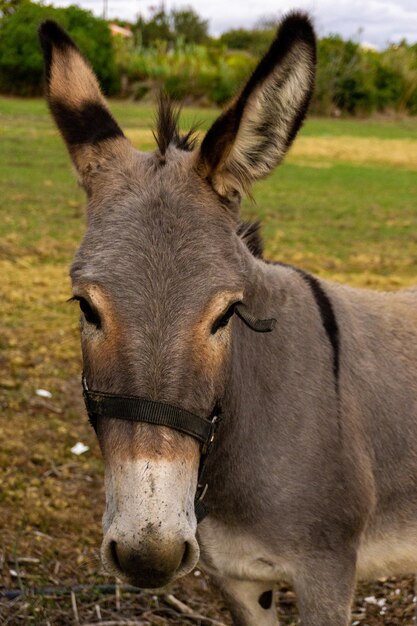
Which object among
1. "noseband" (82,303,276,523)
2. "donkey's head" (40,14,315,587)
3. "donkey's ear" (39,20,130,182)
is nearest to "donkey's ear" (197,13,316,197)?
"donkey's head" (40,14,315,587)

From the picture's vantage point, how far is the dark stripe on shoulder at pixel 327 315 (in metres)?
3.22

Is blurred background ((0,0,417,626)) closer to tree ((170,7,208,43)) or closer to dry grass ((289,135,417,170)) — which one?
dry grass ((289,135,417,170))

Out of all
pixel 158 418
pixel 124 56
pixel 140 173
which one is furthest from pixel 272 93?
pixel 124 56

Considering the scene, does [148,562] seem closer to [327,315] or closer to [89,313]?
[89,313]

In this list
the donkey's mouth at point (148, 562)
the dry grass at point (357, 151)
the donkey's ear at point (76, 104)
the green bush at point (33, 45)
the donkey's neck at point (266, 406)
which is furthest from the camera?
the green bush at point (33, 45)

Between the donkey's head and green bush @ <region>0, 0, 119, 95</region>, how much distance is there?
1076 inches

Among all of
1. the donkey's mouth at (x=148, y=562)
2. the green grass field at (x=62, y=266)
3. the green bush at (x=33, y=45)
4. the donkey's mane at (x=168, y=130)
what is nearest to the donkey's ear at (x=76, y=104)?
the donkey's mane at (x=168, y=130)

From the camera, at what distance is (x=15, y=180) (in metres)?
14.5

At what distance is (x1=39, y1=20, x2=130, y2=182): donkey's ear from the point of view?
280 centimetres

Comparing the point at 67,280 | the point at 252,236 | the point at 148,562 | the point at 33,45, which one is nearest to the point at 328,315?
the point at 252,236

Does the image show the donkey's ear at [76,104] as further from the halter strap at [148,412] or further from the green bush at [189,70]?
the green bush at [189,70]

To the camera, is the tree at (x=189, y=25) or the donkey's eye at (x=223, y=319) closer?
the donkey's eye at (x=223, y=319)

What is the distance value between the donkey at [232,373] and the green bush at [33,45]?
27.0 metres

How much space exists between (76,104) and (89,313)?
34.2 inches
